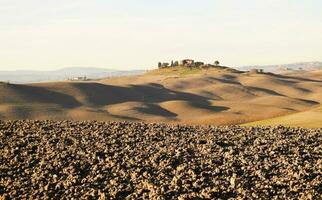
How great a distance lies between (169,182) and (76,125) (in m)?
7.85

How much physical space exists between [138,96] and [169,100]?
7.86 metres

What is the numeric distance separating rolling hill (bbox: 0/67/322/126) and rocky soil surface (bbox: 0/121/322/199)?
43813 millimetres

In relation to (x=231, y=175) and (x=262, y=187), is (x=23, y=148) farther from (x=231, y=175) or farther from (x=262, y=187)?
(x=262, y=187)

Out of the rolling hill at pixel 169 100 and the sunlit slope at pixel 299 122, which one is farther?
the rolling hill at pixel 169 100

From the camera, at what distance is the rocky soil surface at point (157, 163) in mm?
11812

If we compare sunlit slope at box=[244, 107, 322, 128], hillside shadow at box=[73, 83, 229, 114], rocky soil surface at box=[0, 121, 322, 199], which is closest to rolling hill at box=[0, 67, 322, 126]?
hillside shadow at box=[73, 83, 229, 114]

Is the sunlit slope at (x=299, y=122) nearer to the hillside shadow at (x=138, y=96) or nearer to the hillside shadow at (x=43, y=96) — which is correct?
the hillside shadow at (x=138, y=96)

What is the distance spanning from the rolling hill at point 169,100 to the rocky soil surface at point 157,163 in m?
43.8

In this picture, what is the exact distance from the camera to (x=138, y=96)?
369 feet

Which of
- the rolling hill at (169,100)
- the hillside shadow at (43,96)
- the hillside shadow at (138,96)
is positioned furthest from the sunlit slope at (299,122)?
the hillside shadow at (43,96)

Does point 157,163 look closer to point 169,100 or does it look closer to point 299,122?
point 299,122

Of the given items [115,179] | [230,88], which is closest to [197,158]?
[115,179]

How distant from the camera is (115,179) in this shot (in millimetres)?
12508

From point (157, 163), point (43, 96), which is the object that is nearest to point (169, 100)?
point (43, 96)
